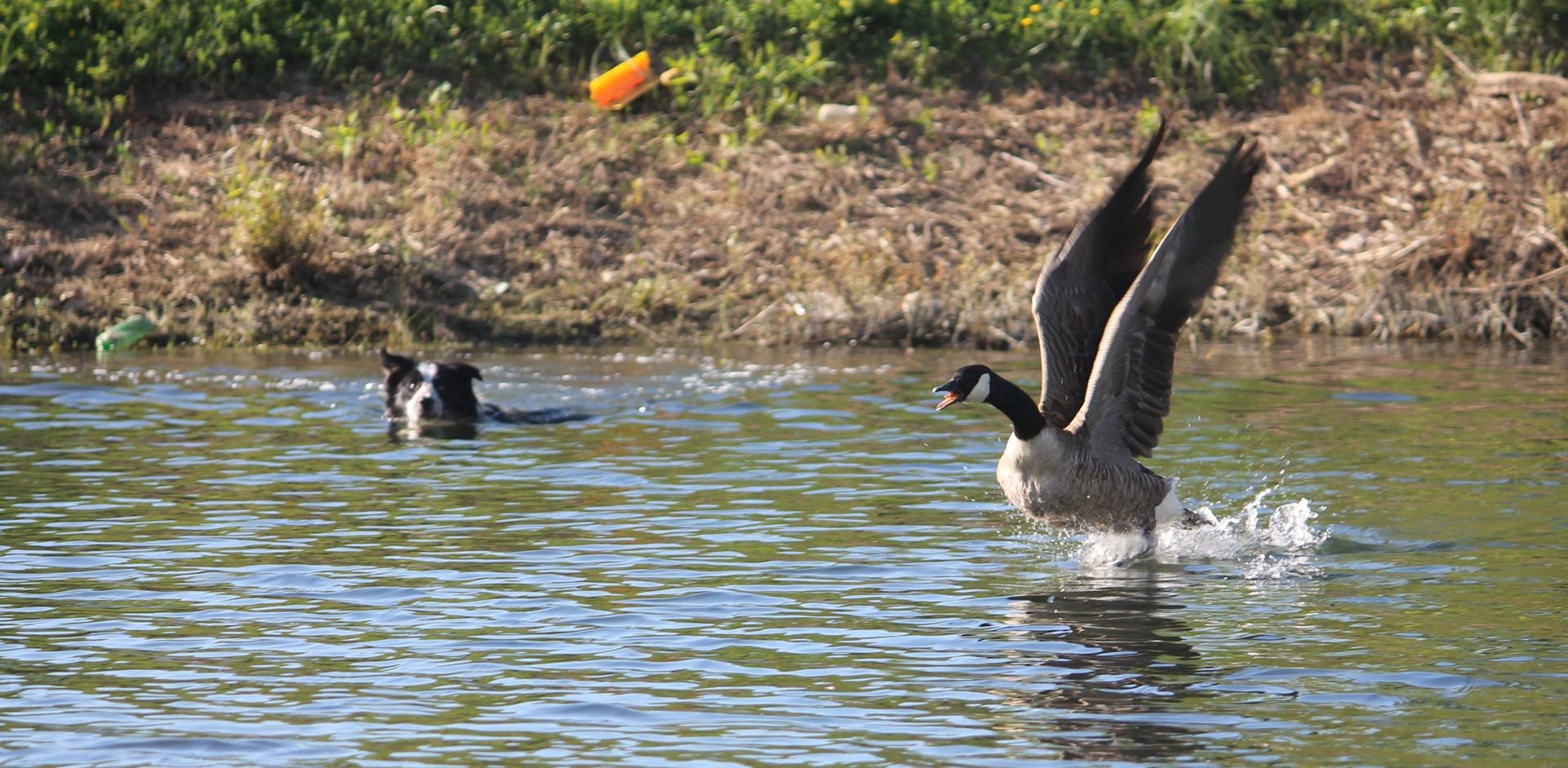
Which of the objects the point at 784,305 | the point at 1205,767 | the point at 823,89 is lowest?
the point at 1205,767

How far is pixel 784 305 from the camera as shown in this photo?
16.8 metres

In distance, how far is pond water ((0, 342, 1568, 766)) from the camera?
5398 millimetres

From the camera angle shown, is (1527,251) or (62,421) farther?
(1527,251)

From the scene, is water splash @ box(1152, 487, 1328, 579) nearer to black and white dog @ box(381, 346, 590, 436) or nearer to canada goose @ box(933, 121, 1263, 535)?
canada goose @ box(933, 121, 1263, 535)

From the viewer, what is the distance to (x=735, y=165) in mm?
19078

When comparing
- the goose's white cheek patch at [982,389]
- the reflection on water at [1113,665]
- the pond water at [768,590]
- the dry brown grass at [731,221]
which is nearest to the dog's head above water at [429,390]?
the pond water at [768,590]

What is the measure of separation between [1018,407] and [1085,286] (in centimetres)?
107

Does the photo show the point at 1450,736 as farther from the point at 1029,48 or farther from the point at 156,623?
the point at 1029,48

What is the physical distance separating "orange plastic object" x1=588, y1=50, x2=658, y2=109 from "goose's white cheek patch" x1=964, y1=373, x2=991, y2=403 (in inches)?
479

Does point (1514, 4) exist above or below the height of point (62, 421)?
above

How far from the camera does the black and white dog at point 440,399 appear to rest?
12.8 m

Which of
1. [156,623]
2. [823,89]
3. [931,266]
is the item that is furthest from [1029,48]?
[156,623]

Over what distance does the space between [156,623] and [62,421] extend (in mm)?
6184

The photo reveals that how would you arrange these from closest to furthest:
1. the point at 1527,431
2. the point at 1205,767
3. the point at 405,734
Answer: the point at 1205,767 → the point at 405,734 → the point at 1527,431
